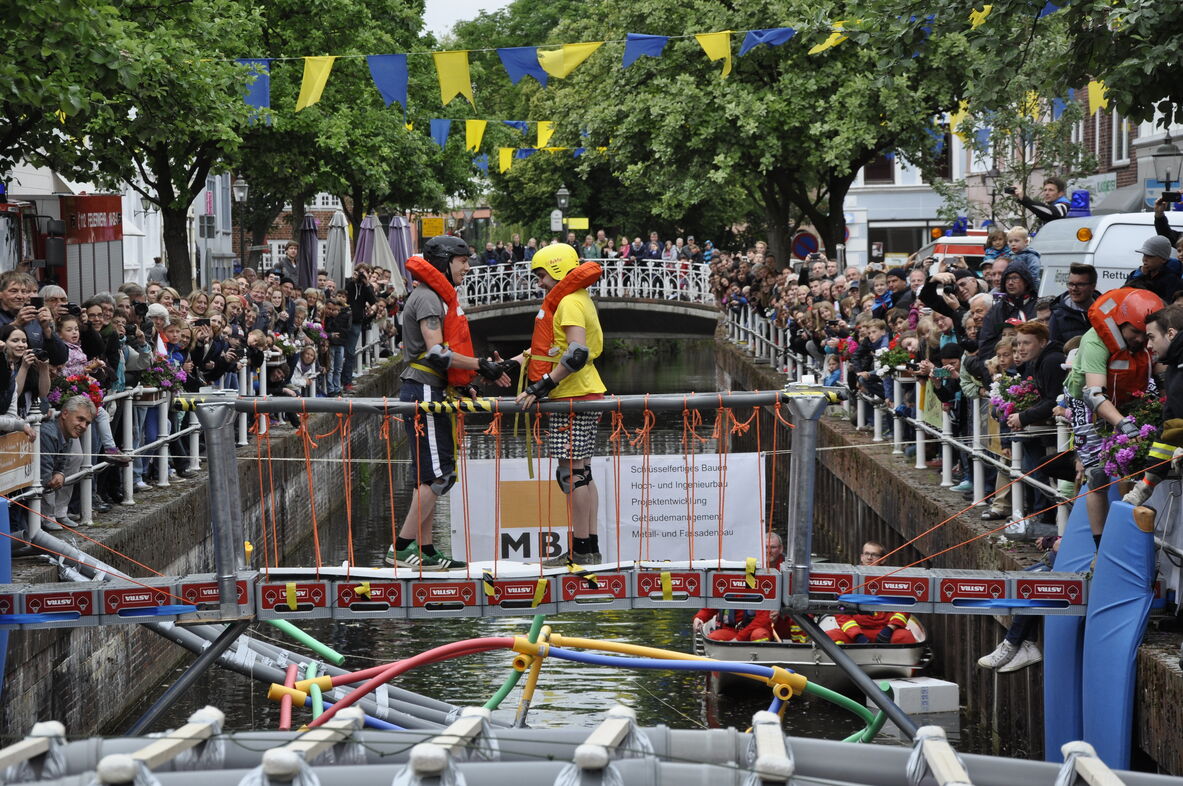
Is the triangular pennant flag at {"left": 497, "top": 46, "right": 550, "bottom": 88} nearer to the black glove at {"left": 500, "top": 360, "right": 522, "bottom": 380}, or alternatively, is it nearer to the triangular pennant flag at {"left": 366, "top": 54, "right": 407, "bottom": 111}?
the triangular pennant flag at {"left": 366, "top": 54, "right": 407, "bottom": 111}

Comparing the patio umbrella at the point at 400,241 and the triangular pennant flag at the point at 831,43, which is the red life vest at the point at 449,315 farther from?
the patio umbrella at the point at 400,241

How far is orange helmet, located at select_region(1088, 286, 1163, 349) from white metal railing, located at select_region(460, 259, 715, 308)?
33242mm

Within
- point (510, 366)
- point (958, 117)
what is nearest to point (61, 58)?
point (510, 366)

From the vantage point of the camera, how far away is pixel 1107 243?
1541 cm

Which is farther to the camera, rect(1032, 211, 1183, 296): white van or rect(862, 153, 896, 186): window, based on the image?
rect(862, 153, 896, 186): window

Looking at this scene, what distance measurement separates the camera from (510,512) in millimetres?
8055

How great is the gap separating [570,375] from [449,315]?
2.97 feet

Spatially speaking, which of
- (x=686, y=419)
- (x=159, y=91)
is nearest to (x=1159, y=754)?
(x=686, y=419)

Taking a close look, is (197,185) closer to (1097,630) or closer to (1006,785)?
(1097,630)

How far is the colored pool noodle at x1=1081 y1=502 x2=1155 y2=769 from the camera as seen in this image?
7738 millimetres

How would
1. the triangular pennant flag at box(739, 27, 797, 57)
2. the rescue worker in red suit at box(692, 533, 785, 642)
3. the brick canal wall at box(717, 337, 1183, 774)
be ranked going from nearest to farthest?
the brick canal wall at box(717, 337, 1183, 774), the rescue worker in red suit at box(692, 533, 785, 642), the triangular pennant flag at box(739, 27, 797, 57)

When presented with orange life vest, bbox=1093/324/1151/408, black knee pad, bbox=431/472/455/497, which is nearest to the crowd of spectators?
black knee pad, bbox=431/472/455/497

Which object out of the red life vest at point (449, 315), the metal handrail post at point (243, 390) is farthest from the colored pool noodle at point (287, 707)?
Answer: the metal handrail post at point (243, 390)

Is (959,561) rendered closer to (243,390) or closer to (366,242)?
(243,390)
